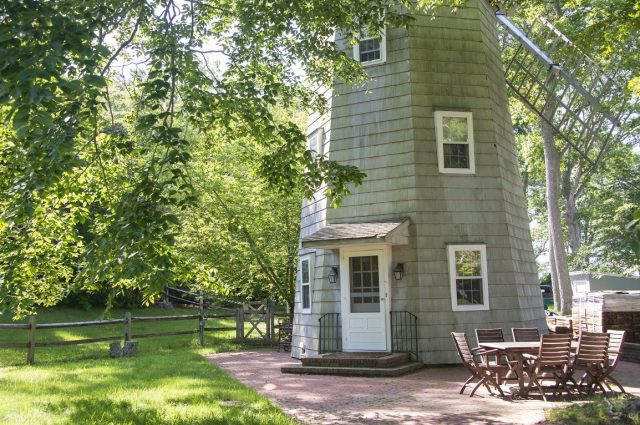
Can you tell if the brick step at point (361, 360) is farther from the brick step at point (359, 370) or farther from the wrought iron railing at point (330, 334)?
the wrought iron railing at point (330, 334)

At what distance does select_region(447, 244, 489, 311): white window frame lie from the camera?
1230 cm

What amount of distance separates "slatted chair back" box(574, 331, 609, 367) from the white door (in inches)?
178

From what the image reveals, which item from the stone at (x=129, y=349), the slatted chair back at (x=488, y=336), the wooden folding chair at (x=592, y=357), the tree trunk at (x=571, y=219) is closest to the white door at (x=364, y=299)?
the slatted chair back at (x=488, y=336)

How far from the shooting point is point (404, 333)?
12.1m

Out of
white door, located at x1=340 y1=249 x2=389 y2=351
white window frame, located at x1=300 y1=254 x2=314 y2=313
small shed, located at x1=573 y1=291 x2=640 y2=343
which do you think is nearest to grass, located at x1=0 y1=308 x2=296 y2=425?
white window frame, located at x1=300 y1=254 x2=314 y2=313

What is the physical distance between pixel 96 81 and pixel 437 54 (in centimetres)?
1012

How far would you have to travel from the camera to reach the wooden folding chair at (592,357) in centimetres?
841

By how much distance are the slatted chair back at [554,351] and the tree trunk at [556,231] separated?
1475 cm

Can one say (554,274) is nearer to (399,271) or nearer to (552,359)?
(399,271)

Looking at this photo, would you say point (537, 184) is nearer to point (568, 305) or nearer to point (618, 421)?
point (568, 305)

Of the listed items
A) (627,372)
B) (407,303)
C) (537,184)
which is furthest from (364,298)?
(537,184)

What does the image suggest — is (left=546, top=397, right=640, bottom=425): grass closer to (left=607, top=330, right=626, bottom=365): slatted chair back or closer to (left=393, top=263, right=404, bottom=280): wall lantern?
(left=607, top=330, right=626, bottom=365): slatted chair back

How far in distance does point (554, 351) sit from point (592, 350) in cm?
57

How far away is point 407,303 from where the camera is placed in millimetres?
12172
